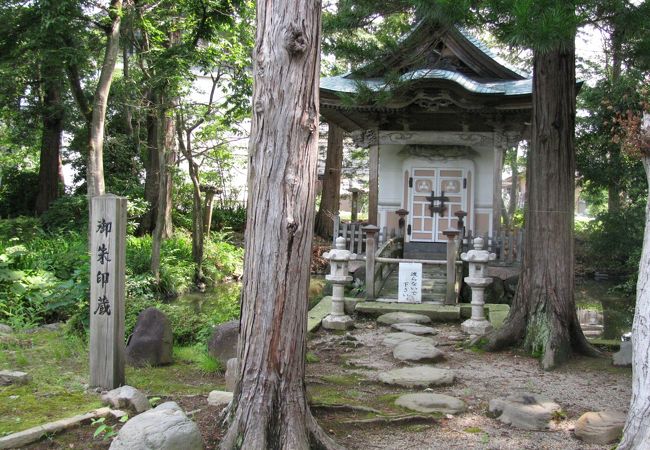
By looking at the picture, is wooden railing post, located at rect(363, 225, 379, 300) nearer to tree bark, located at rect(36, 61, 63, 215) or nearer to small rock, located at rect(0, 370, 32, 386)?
small rock, located at rect(0, 370, 32, 386)

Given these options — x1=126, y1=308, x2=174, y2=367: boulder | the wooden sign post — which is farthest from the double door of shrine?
the wooden sign post

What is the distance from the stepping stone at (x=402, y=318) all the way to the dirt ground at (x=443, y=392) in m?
0.94

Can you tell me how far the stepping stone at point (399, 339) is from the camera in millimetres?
7770

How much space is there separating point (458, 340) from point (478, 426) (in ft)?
10.9

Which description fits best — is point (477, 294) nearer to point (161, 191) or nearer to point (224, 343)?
point (224, 343)

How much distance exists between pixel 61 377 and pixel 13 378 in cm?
44

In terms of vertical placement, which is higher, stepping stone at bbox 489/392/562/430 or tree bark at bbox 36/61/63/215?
tree bark at bbox 36/61/63/215

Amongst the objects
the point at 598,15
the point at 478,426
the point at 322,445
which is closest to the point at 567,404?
the point at 478,426

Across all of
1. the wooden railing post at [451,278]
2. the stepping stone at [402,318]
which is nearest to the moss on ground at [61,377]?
the stepping stone at [402,318]

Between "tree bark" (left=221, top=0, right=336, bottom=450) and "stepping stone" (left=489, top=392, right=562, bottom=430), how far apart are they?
1721mm

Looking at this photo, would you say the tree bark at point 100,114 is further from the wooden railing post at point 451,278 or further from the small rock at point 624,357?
the small rock at point 624,357

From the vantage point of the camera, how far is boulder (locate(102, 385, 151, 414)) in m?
4.62

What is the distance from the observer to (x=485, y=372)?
21.1 ft

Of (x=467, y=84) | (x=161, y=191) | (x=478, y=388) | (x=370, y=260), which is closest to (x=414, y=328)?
(x=370, y=260)
